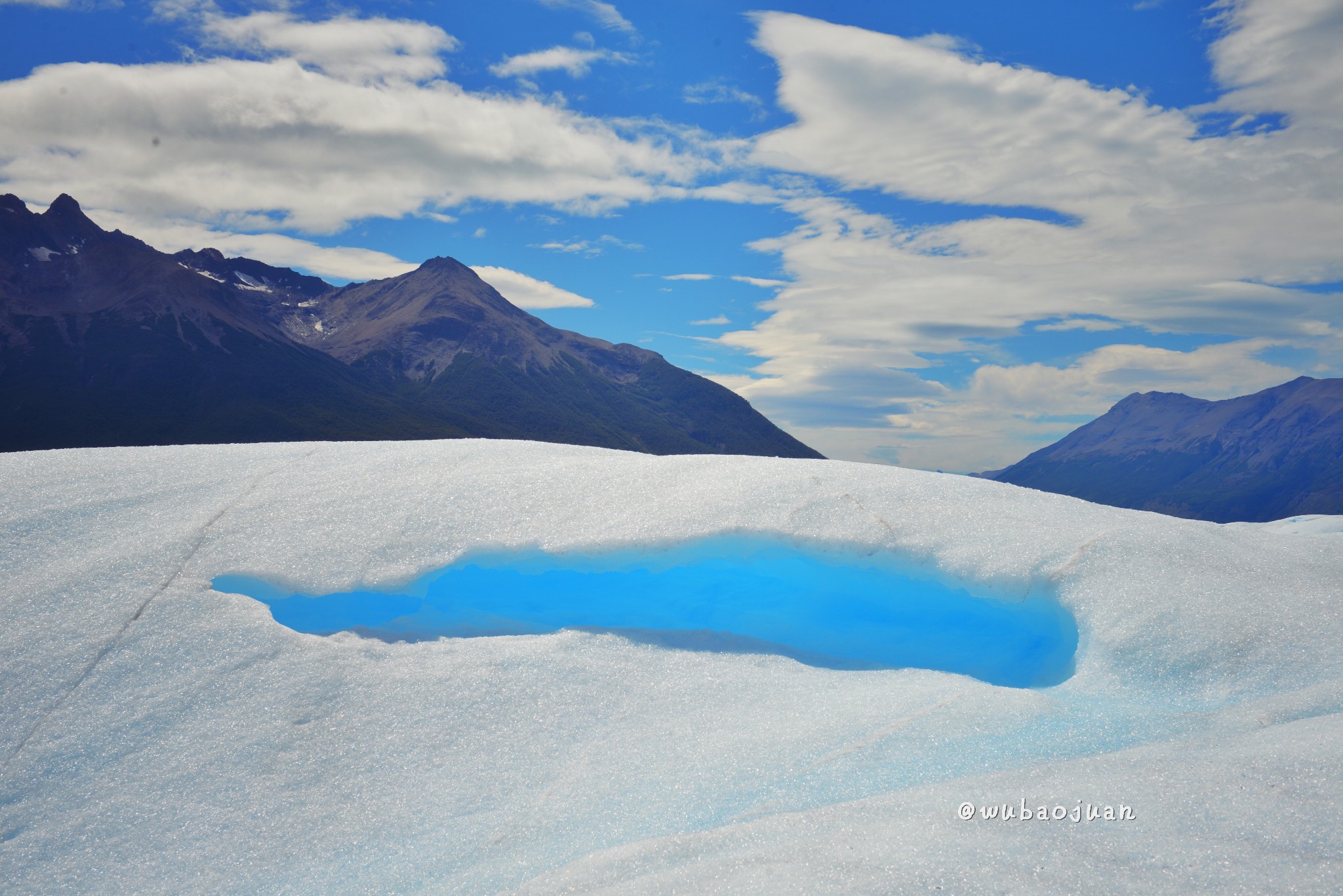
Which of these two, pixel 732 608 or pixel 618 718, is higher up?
pixel 732 608

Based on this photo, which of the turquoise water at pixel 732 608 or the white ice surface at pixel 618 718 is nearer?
the white ice surface at pixel 618 718

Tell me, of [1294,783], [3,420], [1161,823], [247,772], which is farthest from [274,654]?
[3,420]

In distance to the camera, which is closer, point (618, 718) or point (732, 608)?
point (618, 718)

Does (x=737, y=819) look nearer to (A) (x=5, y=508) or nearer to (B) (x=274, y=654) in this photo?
(B) (x=274, y=654)

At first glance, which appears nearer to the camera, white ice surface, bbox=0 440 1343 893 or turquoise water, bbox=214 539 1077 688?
white ice surface, bbox=0 440 1343 893
